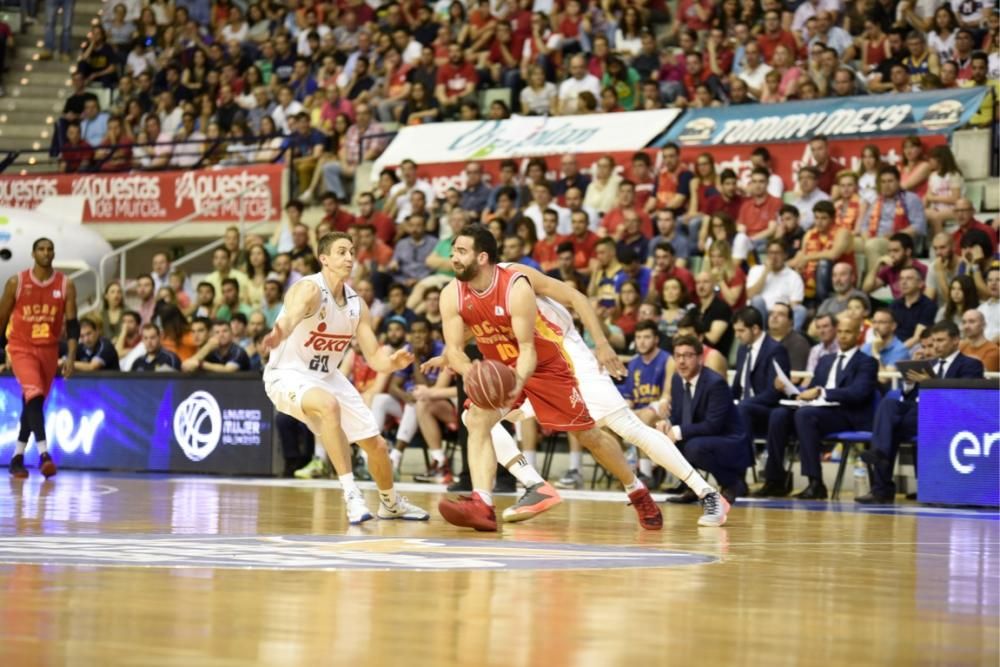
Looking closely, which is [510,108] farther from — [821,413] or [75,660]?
[75,660]

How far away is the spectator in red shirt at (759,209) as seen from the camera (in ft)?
59.9

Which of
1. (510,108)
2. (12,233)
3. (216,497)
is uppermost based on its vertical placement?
(510,108)

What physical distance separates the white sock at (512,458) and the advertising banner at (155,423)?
253 inches

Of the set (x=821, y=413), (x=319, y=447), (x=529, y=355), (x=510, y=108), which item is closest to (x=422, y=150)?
(x=510, y=108)

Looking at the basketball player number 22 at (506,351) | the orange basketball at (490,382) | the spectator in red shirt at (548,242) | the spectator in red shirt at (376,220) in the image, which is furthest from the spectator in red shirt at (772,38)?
the orange basketball at (490,382)

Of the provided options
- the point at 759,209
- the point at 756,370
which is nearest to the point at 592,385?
the point at 756,370

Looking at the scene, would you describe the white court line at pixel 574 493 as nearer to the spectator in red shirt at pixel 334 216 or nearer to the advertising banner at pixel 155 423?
the advertising banner at pixel 155 423

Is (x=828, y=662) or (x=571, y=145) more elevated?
(x=571, y=145)

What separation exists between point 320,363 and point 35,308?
6262 mm

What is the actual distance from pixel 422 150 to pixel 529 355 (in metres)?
12.6

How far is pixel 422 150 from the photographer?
22.7 meters

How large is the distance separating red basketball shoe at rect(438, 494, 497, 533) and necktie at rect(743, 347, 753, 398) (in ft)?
19.6

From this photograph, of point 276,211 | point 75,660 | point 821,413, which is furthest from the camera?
point 276,211

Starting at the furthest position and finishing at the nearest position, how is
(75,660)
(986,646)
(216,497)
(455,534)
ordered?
(216,497), (455,534), (986,646), (75,660)
